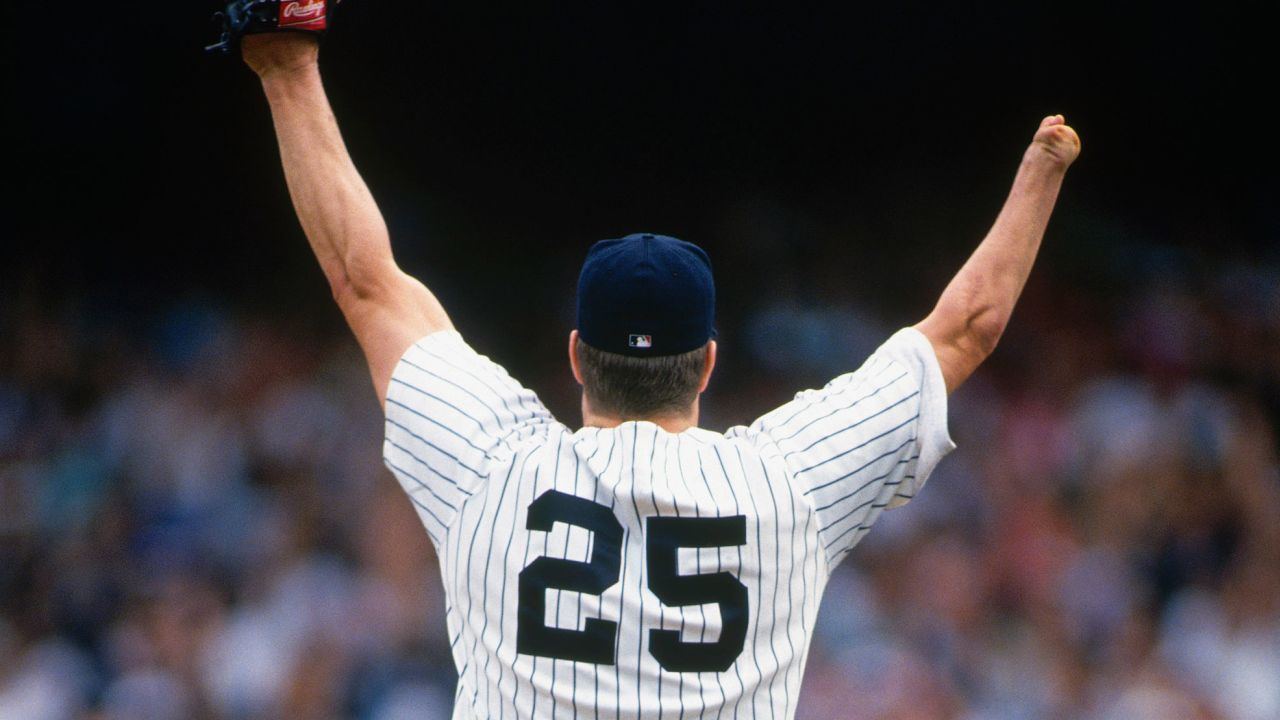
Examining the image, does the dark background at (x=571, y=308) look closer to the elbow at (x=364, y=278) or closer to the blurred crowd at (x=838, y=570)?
the blurred crowd at (x=838, y=570)

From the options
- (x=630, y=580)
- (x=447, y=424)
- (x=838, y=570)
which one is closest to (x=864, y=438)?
(x=630, y=580)

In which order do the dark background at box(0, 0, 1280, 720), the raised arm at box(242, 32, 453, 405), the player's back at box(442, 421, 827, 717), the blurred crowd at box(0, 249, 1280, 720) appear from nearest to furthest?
the player's back at box(442, 421, 827, 717) → the raised arm at box(242, 32, 453, 405) → the blurred crowd at box(0, 249, 1280, 720) → the dark background at box(0, 0, 1280, 720)

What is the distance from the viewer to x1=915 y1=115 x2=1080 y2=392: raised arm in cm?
200

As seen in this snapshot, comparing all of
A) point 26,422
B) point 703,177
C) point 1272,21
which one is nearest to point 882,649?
point 703,177

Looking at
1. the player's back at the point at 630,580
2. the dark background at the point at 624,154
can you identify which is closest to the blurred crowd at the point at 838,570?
the dark background at the point at 624,154

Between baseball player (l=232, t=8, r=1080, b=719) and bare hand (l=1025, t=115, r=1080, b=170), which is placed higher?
bare hand (l=1025, t=115, r=1080, b=170)

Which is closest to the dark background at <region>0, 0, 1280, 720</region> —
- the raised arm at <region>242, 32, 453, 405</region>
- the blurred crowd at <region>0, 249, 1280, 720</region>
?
the blurred crowd at <region>0, 249, 1280, 720</region>

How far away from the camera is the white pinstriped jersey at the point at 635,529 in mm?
1750

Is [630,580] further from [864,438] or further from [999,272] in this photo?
[999,272]

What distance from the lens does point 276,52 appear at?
2.09 meters

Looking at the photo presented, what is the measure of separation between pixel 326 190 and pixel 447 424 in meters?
0.44

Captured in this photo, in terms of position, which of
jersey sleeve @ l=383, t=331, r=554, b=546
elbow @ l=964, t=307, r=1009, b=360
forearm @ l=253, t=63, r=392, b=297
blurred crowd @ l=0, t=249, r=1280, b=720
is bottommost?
blurred crowd @ l=0, t=249, r=1280, b=720

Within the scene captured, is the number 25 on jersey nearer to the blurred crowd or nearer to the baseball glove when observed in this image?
the baseball glove

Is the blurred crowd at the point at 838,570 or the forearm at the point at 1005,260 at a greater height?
the forearm at the point at 1005,260
